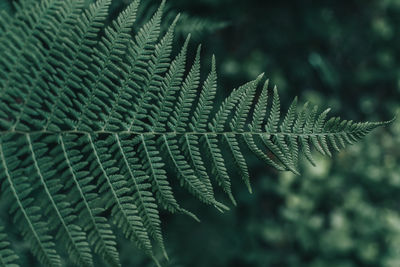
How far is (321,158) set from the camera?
118 inches

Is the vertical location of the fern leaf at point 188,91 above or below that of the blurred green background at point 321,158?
below

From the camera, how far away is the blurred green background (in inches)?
109

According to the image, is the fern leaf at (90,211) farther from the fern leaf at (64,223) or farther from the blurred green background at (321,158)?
the blurred green background at (321,158)

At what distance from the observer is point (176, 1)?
179cm

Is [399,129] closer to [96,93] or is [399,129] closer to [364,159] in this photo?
[364,159]

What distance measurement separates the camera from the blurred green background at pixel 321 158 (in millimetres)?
2771

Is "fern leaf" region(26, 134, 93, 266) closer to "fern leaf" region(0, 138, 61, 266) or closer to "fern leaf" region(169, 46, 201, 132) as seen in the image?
"fern leaf" region(0, 138, 61, 266)

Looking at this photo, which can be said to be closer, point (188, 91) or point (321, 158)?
point (188, 91)

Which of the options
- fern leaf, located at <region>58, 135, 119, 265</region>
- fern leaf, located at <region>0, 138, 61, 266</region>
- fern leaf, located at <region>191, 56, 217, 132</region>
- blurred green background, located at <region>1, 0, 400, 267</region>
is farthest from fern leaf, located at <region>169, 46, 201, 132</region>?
blurred green background, located at <region>1, 0, 400, 267</region>

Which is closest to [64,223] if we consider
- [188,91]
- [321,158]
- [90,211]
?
[90,211]

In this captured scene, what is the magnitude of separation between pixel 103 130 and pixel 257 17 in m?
1.93

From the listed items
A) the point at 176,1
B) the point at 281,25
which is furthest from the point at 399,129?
the point at 176,1

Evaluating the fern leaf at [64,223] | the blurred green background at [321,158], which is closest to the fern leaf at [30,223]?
the fern leaf at [64,223]

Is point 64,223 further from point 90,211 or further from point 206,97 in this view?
point 206,97
